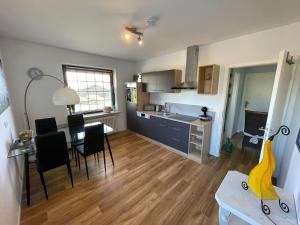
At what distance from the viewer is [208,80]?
2918mm

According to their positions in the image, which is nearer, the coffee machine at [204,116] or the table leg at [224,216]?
the table leg at [224,216]

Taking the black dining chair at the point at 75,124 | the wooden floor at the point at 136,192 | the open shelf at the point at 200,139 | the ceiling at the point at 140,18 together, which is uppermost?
the ceiling at the point at 140,18

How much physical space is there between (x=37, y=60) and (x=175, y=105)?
3.38 metres

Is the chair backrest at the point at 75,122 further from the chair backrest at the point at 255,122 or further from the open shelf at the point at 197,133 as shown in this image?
the chair backrest at the point at 255,122

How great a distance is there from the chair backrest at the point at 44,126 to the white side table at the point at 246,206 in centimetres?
311

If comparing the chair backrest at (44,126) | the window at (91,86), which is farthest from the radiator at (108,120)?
the chair backrest at (44,126)

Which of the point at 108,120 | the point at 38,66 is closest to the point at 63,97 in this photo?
the point at 38,66

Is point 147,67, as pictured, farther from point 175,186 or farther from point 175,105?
point 175,186

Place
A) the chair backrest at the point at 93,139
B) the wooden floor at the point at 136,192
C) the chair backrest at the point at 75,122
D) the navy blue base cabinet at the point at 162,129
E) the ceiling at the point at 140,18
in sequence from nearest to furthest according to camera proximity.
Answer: the ceiling at the point at 140,18 → the wooden floor at the point at 136,192 → the chair backrest at the point at 93,139 → the chair backrest at the point at 75,122 → the navy blue base cabinet at the point at 162,129

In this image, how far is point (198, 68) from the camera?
2.94 metres

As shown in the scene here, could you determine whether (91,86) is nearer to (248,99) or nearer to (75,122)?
(75,122)

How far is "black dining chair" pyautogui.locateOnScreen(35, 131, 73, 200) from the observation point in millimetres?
1778

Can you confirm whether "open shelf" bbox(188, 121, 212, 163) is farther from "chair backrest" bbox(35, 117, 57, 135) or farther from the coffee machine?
"chair backrest" bbox(35, 117, 57, 135)

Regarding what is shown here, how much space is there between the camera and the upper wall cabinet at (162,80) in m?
3.25
